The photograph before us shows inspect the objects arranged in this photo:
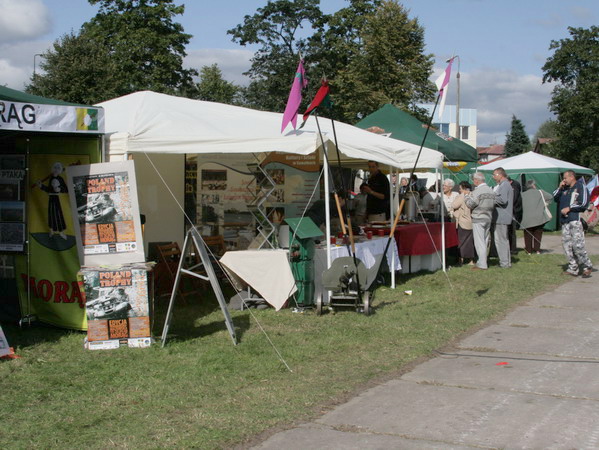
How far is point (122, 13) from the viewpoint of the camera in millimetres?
35875

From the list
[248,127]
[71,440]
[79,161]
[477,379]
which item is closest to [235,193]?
[248,127]

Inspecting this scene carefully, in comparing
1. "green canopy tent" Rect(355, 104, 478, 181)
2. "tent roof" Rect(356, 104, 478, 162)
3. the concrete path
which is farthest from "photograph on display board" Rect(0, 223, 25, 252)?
"tent roof" Rect(356, 104, 478, 162)

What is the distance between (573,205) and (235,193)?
18.9 ft

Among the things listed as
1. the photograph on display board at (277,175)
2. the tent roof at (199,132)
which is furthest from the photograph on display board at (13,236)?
the photograph on display board at (277,175)

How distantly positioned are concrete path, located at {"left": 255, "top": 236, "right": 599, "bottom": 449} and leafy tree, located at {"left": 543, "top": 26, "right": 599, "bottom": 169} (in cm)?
3450

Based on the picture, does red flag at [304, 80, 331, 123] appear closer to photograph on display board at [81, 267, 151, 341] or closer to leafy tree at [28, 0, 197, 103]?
photograph on display board at [81, 267, 151, 341]

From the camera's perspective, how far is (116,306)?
6.70m

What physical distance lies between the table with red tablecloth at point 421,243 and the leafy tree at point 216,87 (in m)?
37.1

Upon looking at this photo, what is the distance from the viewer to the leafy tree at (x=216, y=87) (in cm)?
4934

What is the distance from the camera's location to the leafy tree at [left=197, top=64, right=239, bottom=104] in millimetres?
49344

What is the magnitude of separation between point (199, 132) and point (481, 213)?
649 cm

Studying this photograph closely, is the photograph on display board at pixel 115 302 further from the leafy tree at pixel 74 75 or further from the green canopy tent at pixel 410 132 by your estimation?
the leafy tree at pixel 74 75

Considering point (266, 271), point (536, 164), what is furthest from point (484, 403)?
point (536, 164)

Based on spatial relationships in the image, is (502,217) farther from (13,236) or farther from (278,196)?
(13,236)
